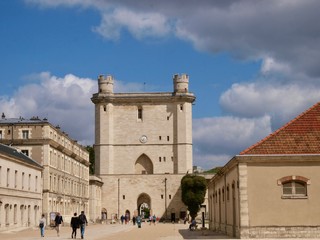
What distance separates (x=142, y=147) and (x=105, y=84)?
11.4m

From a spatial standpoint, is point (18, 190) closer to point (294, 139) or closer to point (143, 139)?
point (294, 139)

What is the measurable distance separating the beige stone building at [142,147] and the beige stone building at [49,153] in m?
17.8

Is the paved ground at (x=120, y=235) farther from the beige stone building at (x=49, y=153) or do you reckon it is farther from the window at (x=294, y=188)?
the beige stone building at (x=49, y=153)

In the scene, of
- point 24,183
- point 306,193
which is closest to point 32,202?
point 24,183

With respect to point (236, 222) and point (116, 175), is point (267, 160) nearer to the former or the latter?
point (236, 222)

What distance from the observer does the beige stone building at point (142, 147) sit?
95062 millimetres

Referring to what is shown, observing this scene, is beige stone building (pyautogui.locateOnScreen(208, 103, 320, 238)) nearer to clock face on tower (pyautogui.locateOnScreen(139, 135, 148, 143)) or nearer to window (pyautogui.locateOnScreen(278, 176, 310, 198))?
window (pyautogui.locateOnScreen(278, 176, 310, 198))

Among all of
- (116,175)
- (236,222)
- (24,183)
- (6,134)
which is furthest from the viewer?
(116,175)

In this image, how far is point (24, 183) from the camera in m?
56.0

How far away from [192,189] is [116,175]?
12.8m

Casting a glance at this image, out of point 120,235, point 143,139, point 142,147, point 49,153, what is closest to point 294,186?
point 120,235

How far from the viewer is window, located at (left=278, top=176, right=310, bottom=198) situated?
102 feet

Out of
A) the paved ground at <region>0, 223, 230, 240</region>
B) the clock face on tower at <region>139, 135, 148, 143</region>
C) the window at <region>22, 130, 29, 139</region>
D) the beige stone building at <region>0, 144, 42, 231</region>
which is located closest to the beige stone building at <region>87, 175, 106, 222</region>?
the clock face on tower at <region>139, 135, 148, 143</region>

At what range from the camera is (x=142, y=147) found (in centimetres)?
9781
